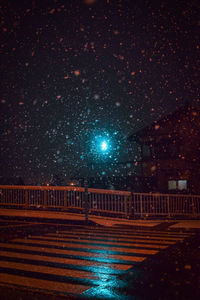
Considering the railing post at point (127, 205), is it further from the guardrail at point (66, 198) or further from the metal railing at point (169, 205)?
the metal railing at point (169, 205)

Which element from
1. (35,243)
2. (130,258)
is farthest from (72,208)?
(130,258)

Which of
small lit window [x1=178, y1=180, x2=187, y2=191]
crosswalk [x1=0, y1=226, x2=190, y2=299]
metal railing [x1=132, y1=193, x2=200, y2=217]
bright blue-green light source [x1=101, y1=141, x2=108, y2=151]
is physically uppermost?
bright blue-green light source [x1=101, y1=141, x2=108, y2=151]

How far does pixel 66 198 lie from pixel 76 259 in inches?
346

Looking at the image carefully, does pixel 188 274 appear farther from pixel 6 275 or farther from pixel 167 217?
pixel 167 217

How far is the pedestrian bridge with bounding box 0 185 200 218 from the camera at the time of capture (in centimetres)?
1384

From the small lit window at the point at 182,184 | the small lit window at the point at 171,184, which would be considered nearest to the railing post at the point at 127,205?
the small lit window at the point at 171,184

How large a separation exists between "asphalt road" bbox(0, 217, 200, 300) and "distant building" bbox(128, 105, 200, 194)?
1719 centimetres

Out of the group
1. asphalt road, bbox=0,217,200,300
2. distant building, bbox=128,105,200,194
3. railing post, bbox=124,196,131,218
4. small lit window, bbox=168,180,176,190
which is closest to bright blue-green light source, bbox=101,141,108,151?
railing post, bbox=124,196,131,218

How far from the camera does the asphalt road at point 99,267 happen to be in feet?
13.2

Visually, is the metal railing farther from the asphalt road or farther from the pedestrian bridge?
the asphalt road

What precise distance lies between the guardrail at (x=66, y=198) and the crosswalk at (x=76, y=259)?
14.2 feet

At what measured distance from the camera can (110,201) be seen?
1399 centimetres

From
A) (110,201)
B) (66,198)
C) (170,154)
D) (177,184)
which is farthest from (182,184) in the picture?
(66,198)

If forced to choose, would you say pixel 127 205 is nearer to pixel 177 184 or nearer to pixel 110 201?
pixel 110 201
